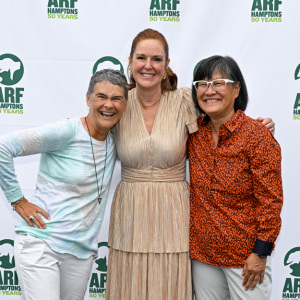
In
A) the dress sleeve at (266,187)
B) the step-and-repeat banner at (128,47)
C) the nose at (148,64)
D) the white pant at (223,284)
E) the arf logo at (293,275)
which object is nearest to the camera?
the dress sleeve at (266,187)

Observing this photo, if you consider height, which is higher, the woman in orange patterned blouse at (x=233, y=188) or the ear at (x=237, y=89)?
the ear at (x=237, y=89)

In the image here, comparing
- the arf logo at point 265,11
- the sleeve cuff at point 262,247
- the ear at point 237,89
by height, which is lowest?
the sleeve cuff at point 262,247

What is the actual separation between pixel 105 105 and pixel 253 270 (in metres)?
0.85

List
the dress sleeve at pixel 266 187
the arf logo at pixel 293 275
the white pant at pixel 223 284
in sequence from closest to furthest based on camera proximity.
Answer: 1. the dress sleeve at pixel 266 187
2. the white pant at pixel 223 284
3. the arf logo at pixel 293 275

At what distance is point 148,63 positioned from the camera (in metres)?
Result: 1.83

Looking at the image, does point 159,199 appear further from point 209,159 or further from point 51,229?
point 51,229

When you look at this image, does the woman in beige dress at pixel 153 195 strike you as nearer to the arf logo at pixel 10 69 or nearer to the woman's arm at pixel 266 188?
the woman's arm at pixel 266 188

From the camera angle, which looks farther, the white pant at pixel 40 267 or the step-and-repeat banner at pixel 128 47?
the step-and-repeat banner at pixel 128 47

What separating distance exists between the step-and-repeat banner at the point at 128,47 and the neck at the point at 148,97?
612 mm

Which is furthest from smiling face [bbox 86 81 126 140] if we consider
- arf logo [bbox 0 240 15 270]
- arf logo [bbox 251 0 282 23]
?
arf logo [bbox 0 240 15 270]

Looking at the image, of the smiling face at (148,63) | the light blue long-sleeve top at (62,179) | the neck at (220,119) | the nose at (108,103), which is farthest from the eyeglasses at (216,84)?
the light blue long-sleeve top at (62,179)

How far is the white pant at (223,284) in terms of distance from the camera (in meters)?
1.71

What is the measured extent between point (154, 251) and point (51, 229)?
0.45 meters

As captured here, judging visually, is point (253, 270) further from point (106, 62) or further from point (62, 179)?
point (106, 62)
